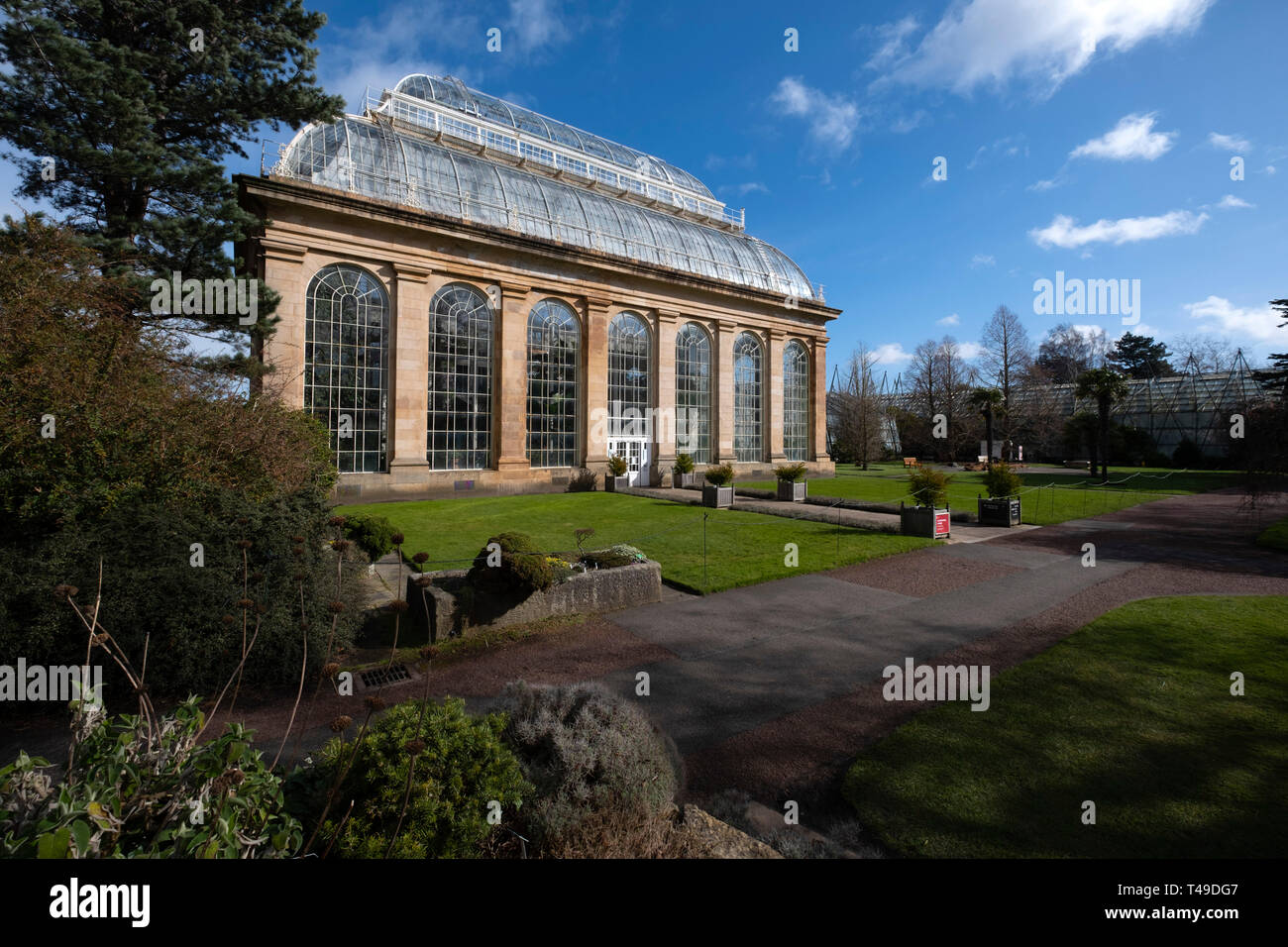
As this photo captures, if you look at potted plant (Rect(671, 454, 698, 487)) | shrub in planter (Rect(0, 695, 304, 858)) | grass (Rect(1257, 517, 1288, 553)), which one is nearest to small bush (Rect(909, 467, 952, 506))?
grass (Rect(1257, 517, 1288, 553))

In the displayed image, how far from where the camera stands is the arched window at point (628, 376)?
32.2 meters

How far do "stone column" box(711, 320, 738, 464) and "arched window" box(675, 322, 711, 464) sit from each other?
40 cm

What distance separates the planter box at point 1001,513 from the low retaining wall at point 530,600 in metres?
13.6

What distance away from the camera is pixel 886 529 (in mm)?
16656

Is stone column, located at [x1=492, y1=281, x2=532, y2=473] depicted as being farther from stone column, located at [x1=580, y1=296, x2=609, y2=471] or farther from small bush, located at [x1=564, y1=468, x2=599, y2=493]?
stone column, located at [x1=580, y1=296, x2=609, y2=471]

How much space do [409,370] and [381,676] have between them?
20282 millimetres

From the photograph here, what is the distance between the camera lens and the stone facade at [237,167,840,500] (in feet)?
72.9

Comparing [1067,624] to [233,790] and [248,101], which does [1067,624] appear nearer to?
[233,790]

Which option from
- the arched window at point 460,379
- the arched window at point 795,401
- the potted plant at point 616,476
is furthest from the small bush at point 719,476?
the arched window at point 795,401

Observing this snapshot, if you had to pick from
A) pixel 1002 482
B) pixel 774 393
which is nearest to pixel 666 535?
pixel 1002 482
